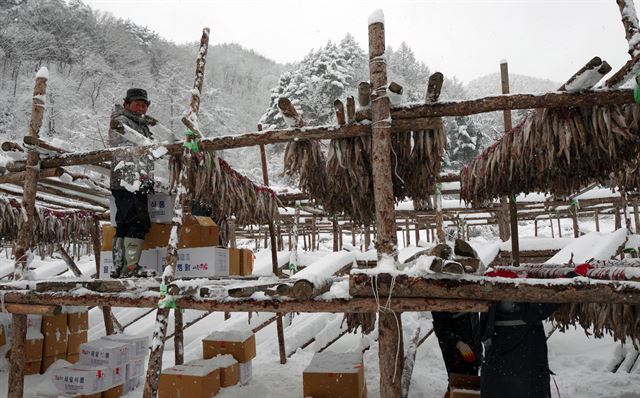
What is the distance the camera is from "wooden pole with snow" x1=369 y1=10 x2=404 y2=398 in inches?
122

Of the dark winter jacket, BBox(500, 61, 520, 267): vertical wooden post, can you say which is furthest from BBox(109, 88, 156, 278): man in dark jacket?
BBox(500, 61, 520, 267): vertical wooden post

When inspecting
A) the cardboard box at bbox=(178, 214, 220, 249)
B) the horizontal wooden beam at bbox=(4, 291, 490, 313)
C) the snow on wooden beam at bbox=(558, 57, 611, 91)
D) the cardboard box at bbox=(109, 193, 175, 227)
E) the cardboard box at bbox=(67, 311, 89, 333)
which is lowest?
the cardboard box at bbox=(67, 311, 89, 333)

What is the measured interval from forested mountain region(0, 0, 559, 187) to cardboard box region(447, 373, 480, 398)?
1802 cm

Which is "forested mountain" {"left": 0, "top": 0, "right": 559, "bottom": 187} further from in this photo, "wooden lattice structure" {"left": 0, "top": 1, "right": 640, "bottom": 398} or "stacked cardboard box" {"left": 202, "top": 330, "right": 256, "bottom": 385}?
"wooden lattice structure" {"left": 0, "top": 1, "right": 640, "bottom": 398}

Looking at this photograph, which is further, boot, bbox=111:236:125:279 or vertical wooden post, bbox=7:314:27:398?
vertical wooden post, bbox=7:314:27:398

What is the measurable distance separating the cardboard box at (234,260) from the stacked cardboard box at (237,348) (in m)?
1.63

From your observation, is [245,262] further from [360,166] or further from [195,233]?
[360,166]

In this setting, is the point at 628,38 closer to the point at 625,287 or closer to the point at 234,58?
the point at 625,287

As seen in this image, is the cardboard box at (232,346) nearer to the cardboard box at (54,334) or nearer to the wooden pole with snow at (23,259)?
the cardboard box at (54,334)

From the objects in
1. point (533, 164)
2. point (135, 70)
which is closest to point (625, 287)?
point (533, 164)

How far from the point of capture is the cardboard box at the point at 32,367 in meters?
5.89

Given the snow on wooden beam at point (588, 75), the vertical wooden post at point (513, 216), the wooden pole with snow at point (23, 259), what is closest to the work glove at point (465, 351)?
the vertical wooden post at point (513, 216)

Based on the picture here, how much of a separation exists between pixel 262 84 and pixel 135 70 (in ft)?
63.9

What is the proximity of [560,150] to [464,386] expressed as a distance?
241 centimetres
